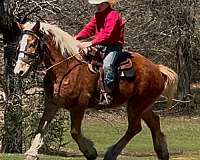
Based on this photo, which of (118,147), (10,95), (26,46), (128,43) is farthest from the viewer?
(128,43)

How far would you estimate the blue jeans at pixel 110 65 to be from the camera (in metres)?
9.21

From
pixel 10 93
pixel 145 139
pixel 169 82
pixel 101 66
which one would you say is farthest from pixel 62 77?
pixel 145 139

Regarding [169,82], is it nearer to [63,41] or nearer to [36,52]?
[63,41]

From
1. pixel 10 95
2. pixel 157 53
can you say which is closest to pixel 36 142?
pixel 10 95

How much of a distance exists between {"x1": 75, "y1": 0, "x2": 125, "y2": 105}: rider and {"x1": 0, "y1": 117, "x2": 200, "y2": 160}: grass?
8.99m

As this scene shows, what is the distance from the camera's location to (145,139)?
25.3 meters

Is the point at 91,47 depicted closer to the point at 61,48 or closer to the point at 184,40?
the point at 61,48

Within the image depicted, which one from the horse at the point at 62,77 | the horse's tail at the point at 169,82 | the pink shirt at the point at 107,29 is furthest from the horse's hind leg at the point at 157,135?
the pink shirt at the point at 107,29

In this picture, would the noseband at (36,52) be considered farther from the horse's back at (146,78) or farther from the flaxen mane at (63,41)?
the horse's back at (146,78)

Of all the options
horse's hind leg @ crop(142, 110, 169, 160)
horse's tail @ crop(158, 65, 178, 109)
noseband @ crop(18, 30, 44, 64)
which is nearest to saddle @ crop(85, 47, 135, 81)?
noseband @ crop(18, 30, 44, 64)

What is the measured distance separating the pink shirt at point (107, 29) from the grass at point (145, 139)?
903cm

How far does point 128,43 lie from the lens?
20.5 meters

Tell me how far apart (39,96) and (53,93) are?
9.36m

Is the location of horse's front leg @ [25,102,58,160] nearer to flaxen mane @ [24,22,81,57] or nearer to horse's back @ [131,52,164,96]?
flaxen mane @ [24,22,81,57]
